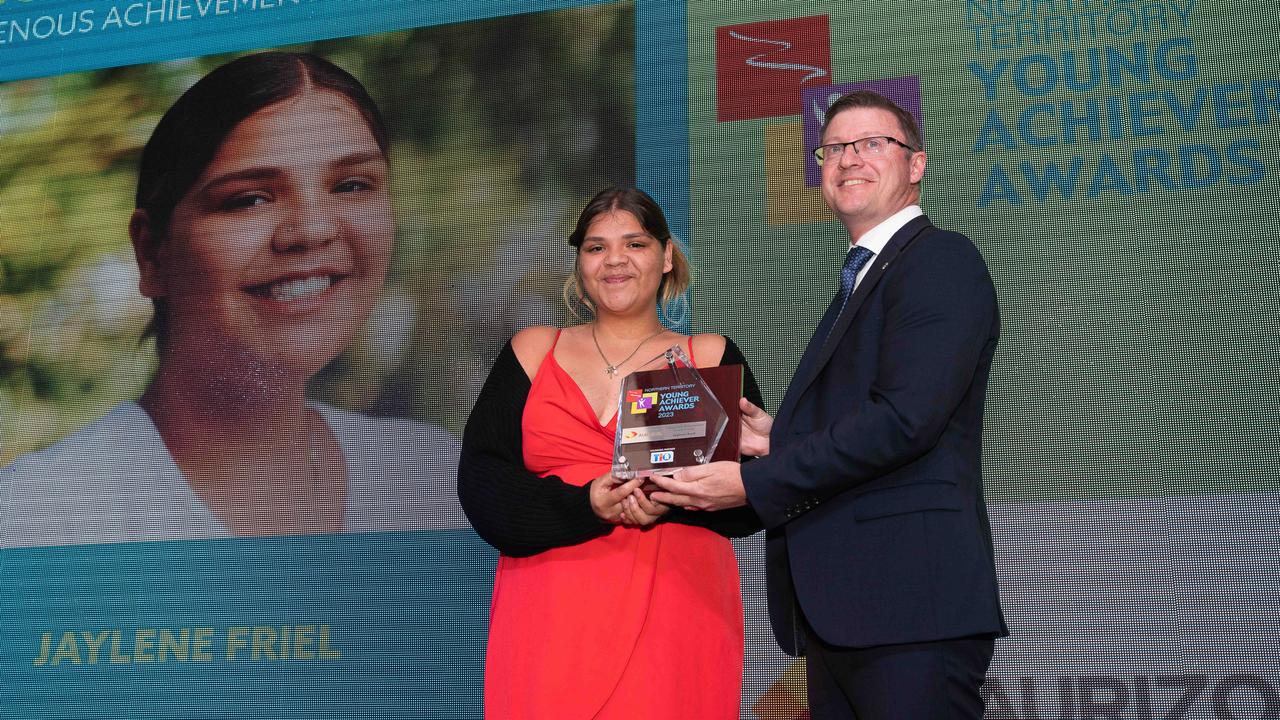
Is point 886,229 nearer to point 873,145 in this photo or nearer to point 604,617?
point 873,145

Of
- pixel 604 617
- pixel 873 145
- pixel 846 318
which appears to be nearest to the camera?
pixel 846 318

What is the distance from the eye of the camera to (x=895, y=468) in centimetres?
148

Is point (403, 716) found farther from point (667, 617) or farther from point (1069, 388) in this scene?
point (1069, 388)

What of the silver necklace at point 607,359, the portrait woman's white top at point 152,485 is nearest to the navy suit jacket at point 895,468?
the silver necklace at point 607,359

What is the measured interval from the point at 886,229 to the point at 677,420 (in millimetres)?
415

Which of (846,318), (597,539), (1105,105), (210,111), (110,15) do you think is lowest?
(597,539)

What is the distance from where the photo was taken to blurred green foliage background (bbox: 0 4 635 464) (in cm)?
379

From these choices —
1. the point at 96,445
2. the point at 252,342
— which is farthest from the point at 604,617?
the point at 96,445

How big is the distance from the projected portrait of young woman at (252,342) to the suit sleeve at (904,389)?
7.77 ft

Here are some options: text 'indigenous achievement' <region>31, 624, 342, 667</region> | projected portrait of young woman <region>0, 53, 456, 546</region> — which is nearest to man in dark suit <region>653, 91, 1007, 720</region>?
projected portrait of young woman <region>0, 53, 456, 546</region>

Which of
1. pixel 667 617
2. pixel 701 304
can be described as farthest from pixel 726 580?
pixel 701 304

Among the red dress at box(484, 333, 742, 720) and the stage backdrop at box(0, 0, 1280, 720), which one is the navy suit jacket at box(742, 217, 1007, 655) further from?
the stage backdrop at box(0, 0, 1280, 720)

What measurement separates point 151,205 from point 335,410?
1.06m

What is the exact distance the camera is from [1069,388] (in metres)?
3.31
